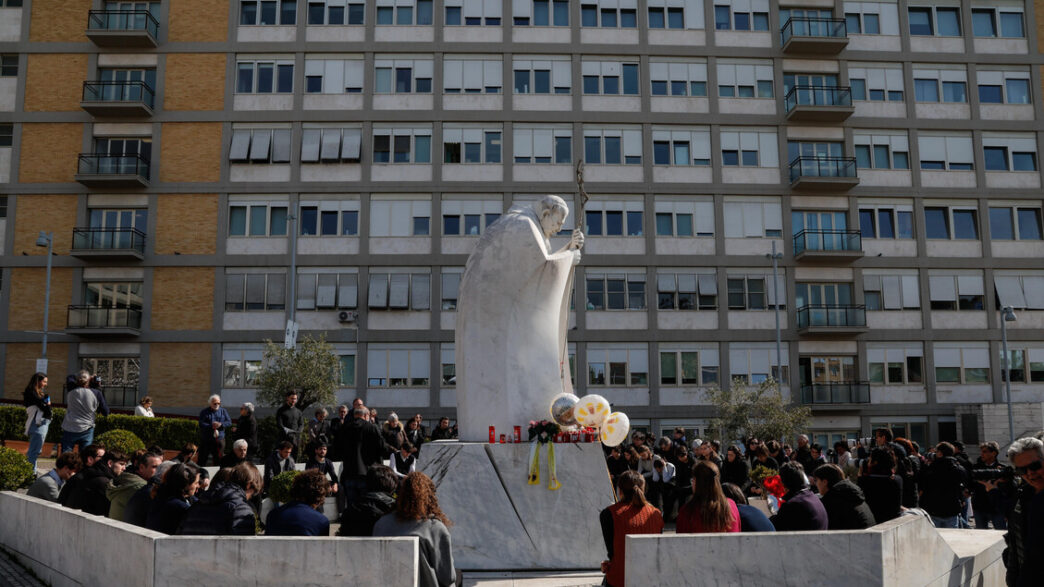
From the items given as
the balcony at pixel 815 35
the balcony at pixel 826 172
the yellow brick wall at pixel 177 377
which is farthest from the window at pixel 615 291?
the yellow brick wall at pixel 177 377

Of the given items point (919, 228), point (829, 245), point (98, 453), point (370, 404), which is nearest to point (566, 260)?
point (98, 453)

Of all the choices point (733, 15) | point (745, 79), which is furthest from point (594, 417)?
point (733, 15)

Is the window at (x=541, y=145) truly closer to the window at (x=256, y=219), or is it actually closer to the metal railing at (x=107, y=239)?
the window at (x=256, y=219)

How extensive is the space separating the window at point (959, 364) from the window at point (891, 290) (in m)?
2.47

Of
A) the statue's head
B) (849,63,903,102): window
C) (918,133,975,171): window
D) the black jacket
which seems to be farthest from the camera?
(849,63,903,102): window

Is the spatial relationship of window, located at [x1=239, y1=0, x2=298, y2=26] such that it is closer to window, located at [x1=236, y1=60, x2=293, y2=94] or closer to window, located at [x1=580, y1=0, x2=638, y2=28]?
window, located at [x1=236, y1=60, x2=293, y2=94]

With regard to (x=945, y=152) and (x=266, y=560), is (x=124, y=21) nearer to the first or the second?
(x=945, y=152)

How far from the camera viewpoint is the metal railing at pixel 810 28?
41.4 meters

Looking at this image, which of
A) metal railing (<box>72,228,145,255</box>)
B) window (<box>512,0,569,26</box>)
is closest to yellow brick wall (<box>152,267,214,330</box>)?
metal railing (<box>72,228,145,255</box>)

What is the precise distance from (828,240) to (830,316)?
356 cm

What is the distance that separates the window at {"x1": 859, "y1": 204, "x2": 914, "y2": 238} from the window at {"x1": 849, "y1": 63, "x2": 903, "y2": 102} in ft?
17.6

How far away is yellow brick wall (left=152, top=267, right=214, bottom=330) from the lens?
3859 cm

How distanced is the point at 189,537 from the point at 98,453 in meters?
5.18

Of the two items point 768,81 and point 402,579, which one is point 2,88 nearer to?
point 768,81
